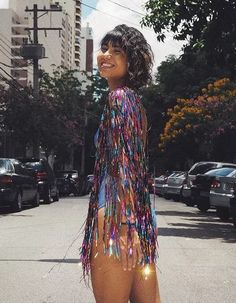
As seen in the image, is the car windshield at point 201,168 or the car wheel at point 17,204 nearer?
the car wheel at point 17,204

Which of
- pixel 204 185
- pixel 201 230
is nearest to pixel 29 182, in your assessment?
pixel 204 185

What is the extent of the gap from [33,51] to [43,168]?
13.0 meters

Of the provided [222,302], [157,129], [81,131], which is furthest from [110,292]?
[157,129]

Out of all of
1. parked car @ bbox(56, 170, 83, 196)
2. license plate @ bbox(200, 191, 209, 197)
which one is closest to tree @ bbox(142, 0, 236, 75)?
license plate @ bbox(200, 191, 209, 197)

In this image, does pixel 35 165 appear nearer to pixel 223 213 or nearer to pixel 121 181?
→ pixel 223 213

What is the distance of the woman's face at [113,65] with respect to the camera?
307 centimetres

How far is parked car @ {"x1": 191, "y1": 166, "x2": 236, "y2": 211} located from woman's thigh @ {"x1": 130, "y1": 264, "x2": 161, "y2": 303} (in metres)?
15.3

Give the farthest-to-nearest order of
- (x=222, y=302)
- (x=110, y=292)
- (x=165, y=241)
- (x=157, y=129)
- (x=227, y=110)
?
(x=157, y=129)
(x=227, y=110)
(x=165, y=241)
(x=222, y=302)
(x=110, y=292)

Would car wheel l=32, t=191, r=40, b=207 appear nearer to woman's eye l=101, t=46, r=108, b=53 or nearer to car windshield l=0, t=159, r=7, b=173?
car windshield l=0, t=159, r=7, b=173

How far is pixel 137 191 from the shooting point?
2900mm

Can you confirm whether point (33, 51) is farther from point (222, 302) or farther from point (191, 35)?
point (222, 302)

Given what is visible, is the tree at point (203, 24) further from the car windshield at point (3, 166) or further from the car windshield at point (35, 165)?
the car windshield at point (35, 165)

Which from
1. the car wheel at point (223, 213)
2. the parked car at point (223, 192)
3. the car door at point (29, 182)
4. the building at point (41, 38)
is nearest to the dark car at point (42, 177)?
the car door at point (29, 182)

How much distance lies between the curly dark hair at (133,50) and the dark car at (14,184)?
47.2ft
